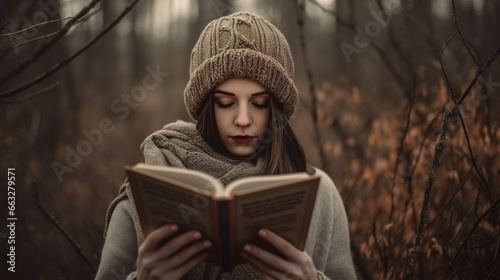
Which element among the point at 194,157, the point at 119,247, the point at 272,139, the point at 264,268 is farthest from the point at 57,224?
the point at 264,268

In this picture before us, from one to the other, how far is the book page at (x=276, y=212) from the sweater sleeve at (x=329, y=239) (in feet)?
1.72

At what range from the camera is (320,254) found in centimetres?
200

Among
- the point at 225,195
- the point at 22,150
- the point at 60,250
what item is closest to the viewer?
the point at 225,195

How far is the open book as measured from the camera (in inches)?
50.5

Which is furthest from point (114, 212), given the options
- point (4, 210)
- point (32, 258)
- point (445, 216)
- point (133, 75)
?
point (133, 75)

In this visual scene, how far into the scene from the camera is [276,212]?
137cm

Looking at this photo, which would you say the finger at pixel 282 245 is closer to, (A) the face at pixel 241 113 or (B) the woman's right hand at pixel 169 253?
(B) the woman's right hand at pixel 169 253

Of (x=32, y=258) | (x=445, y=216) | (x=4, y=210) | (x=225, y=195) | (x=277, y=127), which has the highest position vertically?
(x=277, y=127)

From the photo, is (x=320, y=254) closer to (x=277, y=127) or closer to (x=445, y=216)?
(x=277, y=127)

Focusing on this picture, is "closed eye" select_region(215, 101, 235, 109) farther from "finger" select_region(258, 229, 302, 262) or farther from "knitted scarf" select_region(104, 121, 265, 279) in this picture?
"finger" select_region(258, 229, 302, 262)

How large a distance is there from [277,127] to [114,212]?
27.6 inches

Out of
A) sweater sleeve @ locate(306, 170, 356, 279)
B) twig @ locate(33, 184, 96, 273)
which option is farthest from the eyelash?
twig @ locate(33, 184, 96, 273)

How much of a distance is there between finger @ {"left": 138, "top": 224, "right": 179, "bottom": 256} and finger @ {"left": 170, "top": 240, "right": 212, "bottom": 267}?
0.23 ft

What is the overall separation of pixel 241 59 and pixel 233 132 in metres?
0.27
